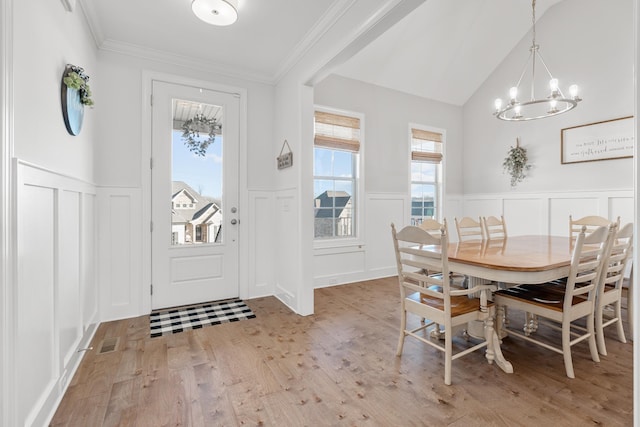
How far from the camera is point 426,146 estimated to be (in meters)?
5.00

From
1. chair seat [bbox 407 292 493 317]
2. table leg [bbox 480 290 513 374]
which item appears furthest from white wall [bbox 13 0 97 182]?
table leg [bbox 480 290 513 374]

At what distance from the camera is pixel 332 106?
406 centimetres

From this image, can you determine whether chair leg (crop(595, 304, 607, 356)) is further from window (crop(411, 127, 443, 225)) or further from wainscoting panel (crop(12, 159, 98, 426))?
wainscoting panel (crop(12, 159, 98, 426))

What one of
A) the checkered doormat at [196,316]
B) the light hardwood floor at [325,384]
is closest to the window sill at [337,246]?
the checkered doormat at [196,316]

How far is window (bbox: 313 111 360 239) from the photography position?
4039 mm

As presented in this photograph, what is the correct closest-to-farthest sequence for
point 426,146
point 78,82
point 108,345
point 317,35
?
point 78,82 < point 108,345 < point 317,35 < point 426,146

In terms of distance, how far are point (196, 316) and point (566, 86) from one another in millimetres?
5463

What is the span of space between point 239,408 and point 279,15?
2.79 m

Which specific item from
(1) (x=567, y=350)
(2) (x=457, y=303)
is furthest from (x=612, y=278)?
(2) (x=457, y=303)

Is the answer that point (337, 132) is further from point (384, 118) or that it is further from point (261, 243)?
point (261, 243)

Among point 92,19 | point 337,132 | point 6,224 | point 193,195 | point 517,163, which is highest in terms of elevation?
point 92,19

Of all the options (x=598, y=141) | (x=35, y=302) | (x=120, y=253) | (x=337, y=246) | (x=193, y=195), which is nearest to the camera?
(x=35, y=302)

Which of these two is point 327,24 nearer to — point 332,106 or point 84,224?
point 332,106

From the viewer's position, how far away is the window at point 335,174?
13.3 ft
